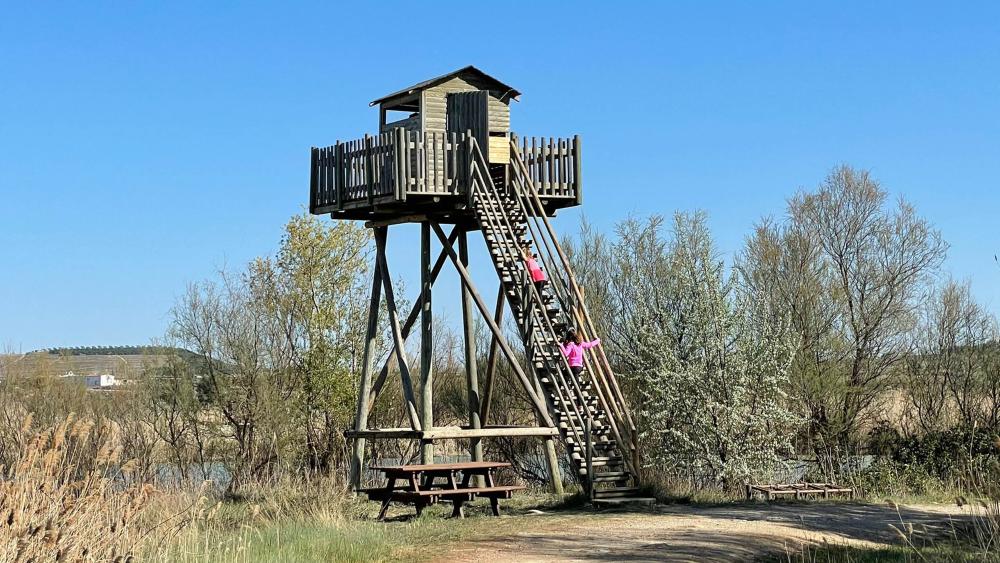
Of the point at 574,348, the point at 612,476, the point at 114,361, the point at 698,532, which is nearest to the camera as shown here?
the point at 698,532

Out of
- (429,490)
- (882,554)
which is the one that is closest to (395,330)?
(429,490)

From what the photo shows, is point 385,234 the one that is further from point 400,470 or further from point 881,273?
point 881,273

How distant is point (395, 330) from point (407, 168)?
130 inches

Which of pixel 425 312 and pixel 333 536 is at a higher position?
pixel 425 312

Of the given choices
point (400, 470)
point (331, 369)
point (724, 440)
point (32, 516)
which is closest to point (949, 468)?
point (724, 440)

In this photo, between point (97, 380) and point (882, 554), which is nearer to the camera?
point (882, 554)

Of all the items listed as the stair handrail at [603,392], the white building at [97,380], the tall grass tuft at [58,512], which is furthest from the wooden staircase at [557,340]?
the white building at [97,380]

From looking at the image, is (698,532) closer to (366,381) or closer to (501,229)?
(501,229)

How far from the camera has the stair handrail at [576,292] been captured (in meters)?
19.4

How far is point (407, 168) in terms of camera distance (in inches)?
843

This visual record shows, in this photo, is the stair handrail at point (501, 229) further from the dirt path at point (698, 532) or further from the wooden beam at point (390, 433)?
the wooden beam at point (390, 433)

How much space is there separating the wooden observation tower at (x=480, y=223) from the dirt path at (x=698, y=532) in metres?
1.99

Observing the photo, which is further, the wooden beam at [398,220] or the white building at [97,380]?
the white building at [97,380]

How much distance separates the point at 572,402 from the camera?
65.2 ft
